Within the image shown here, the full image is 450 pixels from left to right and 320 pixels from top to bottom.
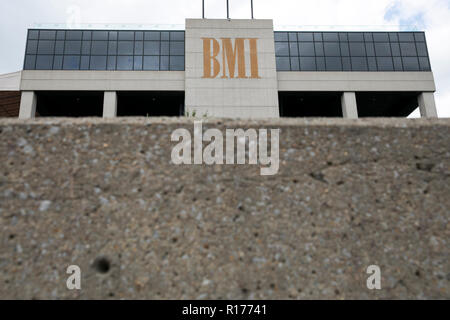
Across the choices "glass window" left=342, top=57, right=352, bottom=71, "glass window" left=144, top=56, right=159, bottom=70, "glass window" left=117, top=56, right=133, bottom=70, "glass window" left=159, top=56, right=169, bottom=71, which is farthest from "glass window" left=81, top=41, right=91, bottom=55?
"glass window" left=342, top=57, right=352, bottom=71

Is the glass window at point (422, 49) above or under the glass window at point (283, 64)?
above

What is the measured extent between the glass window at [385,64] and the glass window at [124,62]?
81.2ft

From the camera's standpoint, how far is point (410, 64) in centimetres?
2952

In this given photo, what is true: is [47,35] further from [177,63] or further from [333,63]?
[333,63]

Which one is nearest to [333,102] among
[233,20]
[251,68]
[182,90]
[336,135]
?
[251,68]

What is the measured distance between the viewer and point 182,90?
28.3m

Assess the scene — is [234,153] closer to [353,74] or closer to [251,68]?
[251,68]

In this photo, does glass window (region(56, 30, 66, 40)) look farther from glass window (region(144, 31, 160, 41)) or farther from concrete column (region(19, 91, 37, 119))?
glass window (region(144, 31, 160, 41))

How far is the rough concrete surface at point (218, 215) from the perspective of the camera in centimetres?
182

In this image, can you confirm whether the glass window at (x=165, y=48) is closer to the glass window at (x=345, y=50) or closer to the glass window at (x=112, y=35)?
the glass window at (x=112, y=35)

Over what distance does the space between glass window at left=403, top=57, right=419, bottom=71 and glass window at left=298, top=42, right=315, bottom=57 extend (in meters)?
9.28

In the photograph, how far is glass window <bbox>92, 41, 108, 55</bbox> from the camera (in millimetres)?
29016

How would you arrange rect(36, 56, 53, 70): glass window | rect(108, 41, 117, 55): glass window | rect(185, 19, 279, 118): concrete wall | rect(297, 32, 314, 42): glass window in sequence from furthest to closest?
rect(297, 32, 314, 42): glass window < rect(108, 41, 117, 55): glass window < rect(36, 56, 53, 70): glass window < rect(185, 19, 279, 118): concrete wall

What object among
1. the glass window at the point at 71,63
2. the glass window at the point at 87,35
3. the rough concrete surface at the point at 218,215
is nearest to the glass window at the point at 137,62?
the glass window at the point at 87,35
